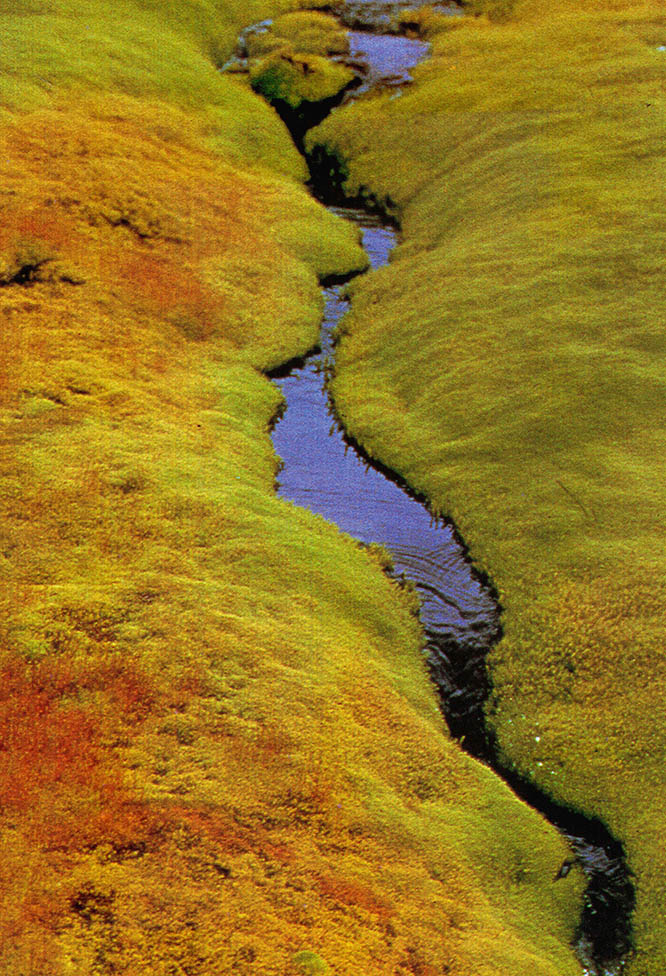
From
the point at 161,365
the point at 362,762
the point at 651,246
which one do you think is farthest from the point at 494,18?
the point at 362,762

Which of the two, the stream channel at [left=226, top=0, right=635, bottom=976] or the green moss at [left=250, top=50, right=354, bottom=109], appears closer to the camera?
the stream channel at [left=226, top=0, right=635, bottom=976]

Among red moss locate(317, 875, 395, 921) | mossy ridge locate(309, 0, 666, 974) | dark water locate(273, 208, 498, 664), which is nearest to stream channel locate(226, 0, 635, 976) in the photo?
dark water locate(273, 208, 498, 664)

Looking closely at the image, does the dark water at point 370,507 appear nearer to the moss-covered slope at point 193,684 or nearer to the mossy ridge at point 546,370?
the mossy ridge at point 546,370

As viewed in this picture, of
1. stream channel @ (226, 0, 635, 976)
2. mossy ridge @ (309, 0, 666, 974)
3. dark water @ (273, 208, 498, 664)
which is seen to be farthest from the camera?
dark water @ (273, 208, 498, 664)

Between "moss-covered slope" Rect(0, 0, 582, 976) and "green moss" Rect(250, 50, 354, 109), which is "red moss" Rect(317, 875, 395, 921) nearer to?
"moss-covered slope" Rect(0, 0, 582, 976)

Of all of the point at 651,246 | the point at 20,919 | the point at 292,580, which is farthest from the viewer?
the point at 651,246

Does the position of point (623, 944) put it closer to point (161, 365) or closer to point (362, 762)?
point (362, 762)

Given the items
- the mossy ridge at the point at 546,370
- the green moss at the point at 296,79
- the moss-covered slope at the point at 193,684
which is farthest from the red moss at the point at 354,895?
the green moss at the point at 296,79
